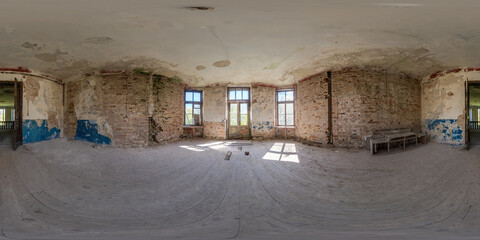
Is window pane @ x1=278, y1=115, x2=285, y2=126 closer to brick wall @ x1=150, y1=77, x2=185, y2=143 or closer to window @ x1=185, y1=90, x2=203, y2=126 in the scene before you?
window @ x1=185, y1=90, x2=203, y2=126

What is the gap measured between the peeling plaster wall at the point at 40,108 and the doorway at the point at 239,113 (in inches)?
271

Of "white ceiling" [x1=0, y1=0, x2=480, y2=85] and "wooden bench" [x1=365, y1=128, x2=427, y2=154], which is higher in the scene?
"white ceiling" [x1=0, y1=0, x2=480, y2=85]

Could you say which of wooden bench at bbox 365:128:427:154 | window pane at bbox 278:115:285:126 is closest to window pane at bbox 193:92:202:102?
window pane at bbox 278:115:285:126

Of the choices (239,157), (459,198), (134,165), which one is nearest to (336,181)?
(459,198)

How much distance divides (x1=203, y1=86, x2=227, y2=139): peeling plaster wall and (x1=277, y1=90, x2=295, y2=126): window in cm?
278

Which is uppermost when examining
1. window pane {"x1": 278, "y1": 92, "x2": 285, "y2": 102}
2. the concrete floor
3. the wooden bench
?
window pane {"x1": 278, "y1": 92, "x2": 285, "y2": 102}

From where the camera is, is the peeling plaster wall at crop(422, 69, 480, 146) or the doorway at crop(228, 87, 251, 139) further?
the doorway at crop(228, 87, 251, 139)

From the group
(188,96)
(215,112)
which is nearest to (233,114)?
(215,112)

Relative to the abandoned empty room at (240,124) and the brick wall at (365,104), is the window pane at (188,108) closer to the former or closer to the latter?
the abandoned empty room at (240,124)

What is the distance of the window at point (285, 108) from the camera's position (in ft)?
30.8

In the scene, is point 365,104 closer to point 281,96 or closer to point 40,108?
point 281,96

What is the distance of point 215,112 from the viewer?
377 inches

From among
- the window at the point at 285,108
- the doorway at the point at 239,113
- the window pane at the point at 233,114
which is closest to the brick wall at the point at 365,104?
the window at the point at 285,108

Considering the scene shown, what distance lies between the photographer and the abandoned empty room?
2297 mm
